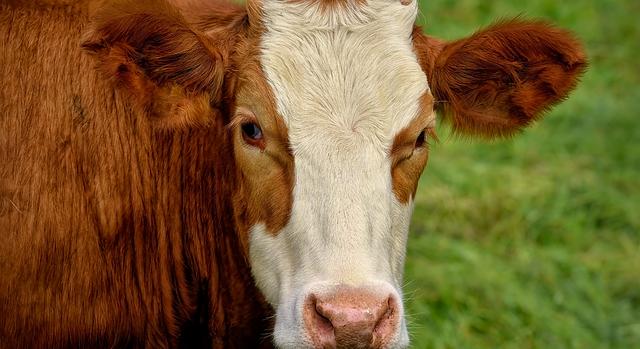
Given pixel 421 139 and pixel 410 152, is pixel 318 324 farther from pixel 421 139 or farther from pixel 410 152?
pixel 421 139

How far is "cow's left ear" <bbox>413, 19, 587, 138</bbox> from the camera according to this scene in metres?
5.80

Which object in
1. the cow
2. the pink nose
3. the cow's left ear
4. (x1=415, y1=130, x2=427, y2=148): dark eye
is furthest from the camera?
the cow's left ear

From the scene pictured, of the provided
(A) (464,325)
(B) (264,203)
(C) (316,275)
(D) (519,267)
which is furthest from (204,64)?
(D) (519,267)

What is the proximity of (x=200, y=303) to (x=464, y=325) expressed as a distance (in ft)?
7.59

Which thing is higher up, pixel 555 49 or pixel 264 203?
pixel 555 49

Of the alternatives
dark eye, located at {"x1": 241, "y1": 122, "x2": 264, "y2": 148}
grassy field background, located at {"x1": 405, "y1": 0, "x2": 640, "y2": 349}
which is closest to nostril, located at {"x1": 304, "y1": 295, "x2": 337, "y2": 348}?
dark eye, located at {"x1": 241, "y1": 122, "x2": 264, "y2": 148}

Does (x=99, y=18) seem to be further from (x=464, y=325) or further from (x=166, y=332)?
(x=464, y=325)

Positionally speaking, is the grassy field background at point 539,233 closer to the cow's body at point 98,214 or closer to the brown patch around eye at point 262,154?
the cow's body at point 98,214

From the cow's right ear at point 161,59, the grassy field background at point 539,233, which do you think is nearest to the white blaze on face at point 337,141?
the cow's right ear at point 161,59

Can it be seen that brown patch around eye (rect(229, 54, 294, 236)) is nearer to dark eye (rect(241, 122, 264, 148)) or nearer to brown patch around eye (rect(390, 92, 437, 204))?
dark eye (rect(241, 122, 264, 148))

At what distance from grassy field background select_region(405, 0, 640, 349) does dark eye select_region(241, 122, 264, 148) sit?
1681 millimetres

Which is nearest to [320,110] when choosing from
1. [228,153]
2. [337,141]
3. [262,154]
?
[337,141]

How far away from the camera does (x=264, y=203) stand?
5426mm

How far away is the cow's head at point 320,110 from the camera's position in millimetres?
4984
